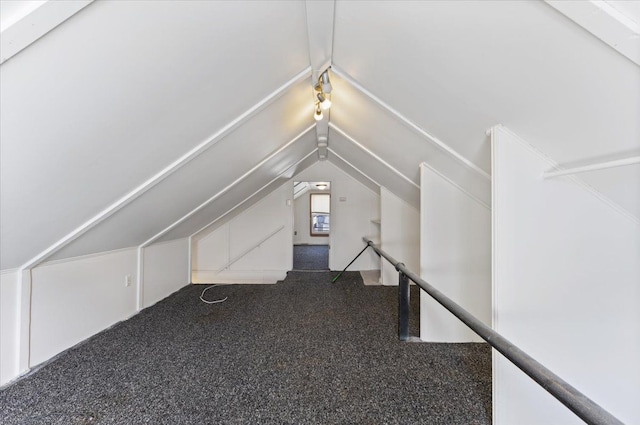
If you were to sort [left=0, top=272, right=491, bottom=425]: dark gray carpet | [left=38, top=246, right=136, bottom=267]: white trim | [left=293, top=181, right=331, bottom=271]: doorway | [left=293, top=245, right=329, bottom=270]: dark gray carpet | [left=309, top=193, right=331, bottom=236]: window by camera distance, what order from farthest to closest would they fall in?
1. [left=309, top=193, right=331, bottom=236]: window
2. [left=293, top=181, right=331, bottom=271]: doorway
3. [left=293, top=245, right=329, bottom=270]: dark gray carpet
4. [left=38, top=246, right=136, bottom=267]: white trim
5. [left=0, top=272, right=491, bottom=425]: dark gray carpet

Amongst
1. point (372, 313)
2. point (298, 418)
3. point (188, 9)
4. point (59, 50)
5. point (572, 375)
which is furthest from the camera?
point (372, 313)

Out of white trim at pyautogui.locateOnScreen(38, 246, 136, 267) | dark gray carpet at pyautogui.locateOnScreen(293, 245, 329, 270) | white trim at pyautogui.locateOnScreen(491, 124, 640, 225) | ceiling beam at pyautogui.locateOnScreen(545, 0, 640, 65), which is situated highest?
ceiling beam at pyautogui.locateOnScreen(545, 0, 640, 65)

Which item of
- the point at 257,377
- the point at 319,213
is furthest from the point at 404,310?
the point at 319,213

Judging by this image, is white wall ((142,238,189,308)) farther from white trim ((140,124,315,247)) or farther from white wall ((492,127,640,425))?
white wall ((492,127,640,425))

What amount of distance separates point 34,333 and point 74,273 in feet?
1.48

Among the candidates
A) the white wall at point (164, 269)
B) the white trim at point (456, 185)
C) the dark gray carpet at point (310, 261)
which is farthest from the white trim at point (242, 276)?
the white trim at point (456, 185)

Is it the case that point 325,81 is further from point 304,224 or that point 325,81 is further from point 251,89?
point 304,224

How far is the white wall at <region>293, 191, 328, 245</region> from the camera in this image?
30.5ft

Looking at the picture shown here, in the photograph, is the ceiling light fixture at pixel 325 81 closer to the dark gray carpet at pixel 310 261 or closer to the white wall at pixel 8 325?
the white wall at pixel 8 325

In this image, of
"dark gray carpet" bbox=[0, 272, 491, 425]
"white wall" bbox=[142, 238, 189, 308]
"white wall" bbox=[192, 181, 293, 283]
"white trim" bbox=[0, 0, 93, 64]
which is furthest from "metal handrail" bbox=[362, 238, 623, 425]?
"white wall" bbox=[192, 181, 293, 283]

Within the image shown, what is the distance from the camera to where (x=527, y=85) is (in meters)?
0.95

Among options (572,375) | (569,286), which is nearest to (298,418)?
(572,375)

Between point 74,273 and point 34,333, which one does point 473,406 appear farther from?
point 74,273

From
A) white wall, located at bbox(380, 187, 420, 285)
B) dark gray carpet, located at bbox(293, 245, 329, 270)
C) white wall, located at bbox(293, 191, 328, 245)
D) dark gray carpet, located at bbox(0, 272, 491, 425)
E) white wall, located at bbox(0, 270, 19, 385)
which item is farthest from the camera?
white wall, located at bbox(293, 191, 328, 245)
